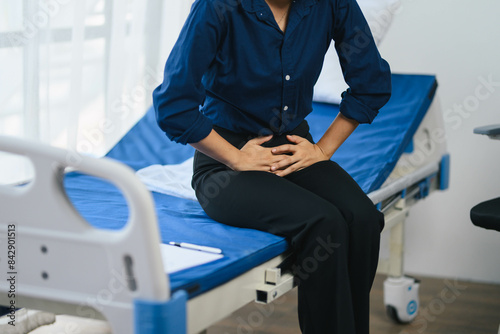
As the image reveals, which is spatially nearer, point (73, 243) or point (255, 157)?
point (73, 243)

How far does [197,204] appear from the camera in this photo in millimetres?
1965

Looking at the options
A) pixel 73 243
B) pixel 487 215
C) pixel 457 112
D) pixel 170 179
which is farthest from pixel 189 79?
pixel 457 112

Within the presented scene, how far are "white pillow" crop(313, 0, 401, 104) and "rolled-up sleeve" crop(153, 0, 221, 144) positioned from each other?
1230 millimetres

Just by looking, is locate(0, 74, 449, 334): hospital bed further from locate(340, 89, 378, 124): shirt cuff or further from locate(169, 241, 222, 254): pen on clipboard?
locate(340, 89, 378, 124): shirt cuff

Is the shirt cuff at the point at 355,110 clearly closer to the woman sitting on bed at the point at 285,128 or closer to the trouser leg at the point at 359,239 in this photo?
the woman sitting on bed at the point at 285,128

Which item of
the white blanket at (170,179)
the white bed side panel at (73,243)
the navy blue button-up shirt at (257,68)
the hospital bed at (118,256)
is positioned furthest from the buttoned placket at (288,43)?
the white bed side panel at (73,243)

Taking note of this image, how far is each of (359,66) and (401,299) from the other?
1.05 metres

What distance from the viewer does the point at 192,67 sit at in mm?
1550

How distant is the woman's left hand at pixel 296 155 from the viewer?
1747 millimetres

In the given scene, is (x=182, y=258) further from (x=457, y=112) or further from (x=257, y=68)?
(x=457, y=112)

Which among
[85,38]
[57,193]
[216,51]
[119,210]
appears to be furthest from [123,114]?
[57,193]

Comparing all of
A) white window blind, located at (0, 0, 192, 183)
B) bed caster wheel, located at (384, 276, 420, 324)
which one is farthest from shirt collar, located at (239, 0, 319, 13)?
bed caster wheel, located at (384, 276, 420, 324)

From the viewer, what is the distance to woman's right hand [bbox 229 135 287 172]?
5.55ft

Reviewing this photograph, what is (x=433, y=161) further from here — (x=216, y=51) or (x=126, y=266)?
(x=126, y=266)
